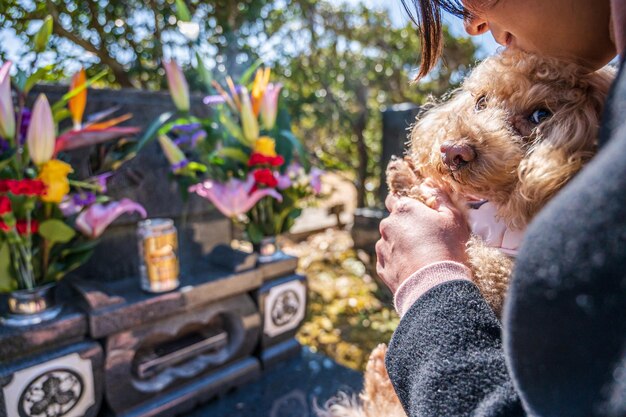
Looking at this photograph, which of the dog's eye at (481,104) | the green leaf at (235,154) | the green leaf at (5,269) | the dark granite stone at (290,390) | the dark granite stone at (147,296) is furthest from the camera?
the green leaf at (235,154)

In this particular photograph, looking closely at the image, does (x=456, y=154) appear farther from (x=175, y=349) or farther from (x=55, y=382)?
(x=175, y=349)

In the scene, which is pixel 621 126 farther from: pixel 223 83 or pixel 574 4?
pixel 223 83

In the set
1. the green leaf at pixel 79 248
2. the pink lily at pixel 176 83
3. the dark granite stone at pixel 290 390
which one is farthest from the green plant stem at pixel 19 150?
the dark granite stone at pixel 290 390

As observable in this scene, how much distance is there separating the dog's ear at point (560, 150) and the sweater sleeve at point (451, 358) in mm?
222

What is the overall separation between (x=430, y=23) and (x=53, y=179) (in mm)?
1432

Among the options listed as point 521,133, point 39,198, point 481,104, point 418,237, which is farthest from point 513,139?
point 39,198

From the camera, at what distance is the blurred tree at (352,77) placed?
4664 millimetres

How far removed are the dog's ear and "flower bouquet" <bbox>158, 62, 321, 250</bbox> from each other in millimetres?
1465

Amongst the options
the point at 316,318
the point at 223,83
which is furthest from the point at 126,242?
the point at 316,318

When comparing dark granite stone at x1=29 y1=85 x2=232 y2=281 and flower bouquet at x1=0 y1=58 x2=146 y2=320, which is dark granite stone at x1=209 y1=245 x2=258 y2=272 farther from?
flower bouquet at x1=0 y1=58 x2=146 y2=320

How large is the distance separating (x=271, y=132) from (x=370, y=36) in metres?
3.43

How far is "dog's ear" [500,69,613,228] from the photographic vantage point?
2.32ft

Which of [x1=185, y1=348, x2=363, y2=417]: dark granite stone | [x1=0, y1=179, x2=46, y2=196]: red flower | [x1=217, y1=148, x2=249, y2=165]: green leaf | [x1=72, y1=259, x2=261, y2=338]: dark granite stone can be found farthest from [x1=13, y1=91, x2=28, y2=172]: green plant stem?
[x1=185, y1=348, x2=363, y2=417]: dark granite stone

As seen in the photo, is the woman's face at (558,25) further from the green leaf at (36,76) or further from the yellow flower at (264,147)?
the green leaf at (36,76)
